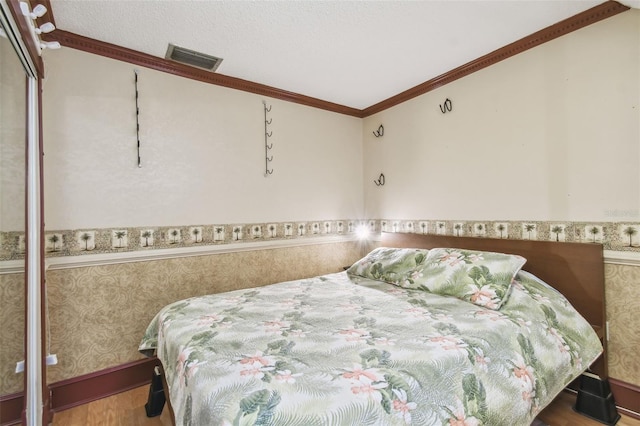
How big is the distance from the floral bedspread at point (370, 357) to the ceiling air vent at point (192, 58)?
1691 mm

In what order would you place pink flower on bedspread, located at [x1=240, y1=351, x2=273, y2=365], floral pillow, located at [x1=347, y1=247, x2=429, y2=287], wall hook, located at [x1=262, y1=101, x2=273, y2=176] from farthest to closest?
wall hook, located at [x1=262, y1=101, x2=273, y2=176]
floral pillow, located at [x1=347, y1=247, x2=429, y2=287]
pink flower on bedspread, located at [x1=240, y1=351, x2=273, y2=365]

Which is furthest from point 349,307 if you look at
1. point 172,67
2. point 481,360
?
point 172,67

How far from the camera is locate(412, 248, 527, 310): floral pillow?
1719mm

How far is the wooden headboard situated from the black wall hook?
113 cm

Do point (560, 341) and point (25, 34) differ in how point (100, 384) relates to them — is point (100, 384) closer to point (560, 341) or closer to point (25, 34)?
point (25, 34)

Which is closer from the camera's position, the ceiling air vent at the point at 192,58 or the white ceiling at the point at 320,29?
the white ceiling at the point at 320,29

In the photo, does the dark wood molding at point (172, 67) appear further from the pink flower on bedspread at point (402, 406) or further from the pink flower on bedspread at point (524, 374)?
the pink flower on bedspread at point (524, 374)

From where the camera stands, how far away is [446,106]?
2604 millimetres

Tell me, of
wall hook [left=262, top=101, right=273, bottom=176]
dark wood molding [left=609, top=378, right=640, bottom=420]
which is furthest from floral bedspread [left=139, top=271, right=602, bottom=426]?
wall hook [left=262, top=101, right=273, bottom=176]

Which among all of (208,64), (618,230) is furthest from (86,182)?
(618,230)

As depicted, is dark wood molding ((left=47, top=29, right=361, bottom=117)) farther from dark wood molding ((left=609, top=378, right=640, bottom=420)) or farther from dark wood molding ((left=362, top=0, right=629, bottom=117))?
dark wood molding ((left=609, top=378, right=640, bottom=420))

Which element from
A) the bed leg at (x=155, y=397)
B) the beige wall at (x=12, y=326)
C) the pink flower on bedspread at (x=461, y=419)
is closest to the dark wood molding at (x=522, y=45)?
the pink flower on bedspread at (x=461, y=419)

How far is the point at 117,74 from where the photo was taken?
213 cm

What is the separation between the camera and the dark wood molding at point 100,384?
6.32 ft
